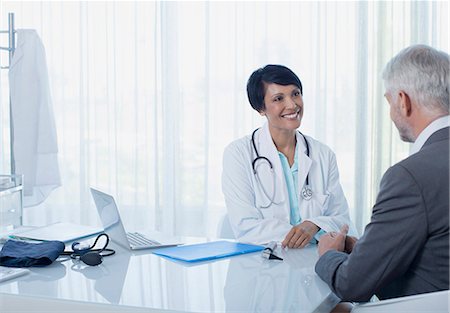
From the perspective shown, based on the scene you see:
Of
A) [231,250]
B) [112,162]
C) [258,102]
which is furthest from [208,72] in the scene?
[231,250]

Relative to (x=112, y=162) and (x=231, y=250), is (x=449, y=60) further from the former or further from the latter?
(x=112, y=162)

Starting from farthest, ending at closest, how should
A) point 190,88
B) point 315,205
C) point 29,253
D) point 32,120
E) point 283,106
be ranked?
1. point 190,88
2. point 32,120
3. point 283,106
4. point 315,205
5. point 29,253

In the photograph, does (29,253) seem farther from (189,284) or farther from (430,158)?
(430,158)

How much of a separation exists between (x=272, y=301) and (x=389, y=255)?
0.96 feet

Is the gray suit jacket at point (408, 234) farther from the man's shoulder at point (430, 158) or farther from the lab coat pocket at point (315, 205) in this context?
the lab coat pocket at point (315, 205)

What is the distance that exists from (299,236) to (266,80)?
810mm

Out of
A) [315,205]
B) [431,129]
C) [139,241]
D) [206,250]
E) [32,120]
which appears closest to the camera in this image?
[431,129]

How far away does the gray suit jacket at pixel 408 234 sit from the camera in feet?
4.67

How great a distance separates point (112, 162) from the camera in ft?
13.5

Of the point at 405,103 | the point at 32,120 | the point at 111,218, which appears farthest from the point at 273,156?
the point at 32,120

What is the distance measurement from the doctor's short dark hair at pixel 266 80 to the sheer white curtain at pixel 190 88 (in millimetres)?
1204

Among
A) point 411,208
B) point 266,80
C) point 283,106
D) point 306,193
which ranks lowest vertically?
point 306,193

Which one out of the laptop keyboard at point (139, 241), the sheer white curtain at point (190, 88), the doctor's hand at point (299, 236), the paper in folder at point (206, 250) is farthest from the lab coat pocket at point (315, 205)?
the sheer white curtain at point (190, 88)

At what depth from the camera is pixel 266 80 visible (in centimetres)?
263
